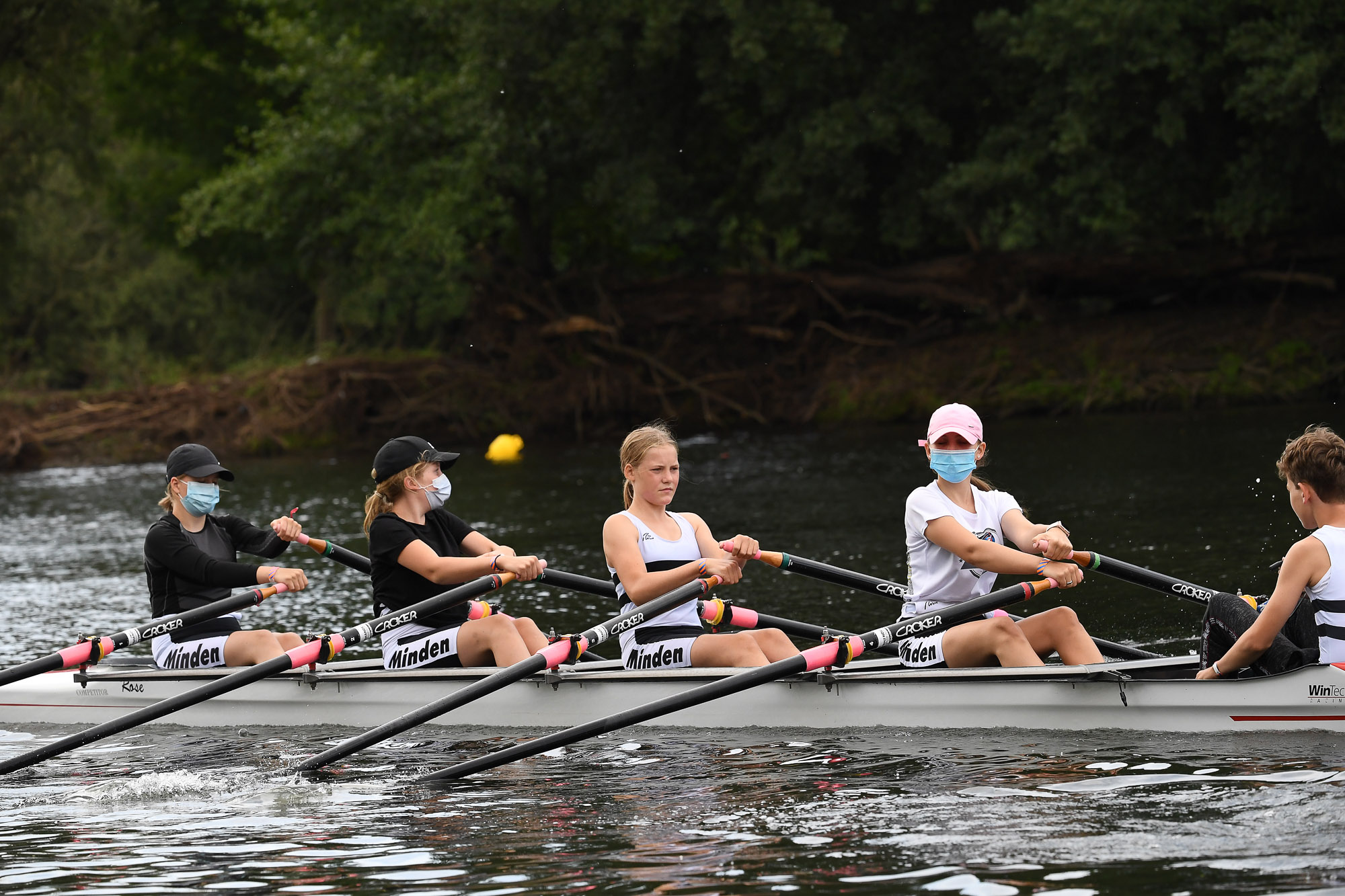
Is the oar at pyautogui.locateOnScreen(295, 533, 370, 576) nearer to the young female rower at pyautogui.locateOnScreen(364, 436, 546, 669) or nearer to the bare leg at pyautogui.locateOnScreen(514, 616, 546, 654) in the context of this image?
the young female rower at pyautogui.locateOnScreen(364, 436, 546, 669)

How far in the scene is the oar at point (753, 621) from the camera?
772cm

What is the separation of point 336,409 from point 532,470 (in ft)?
25.6

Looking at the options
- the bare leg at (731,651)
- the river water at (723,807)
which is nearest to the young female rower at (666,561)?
the bare leg at (731,651)

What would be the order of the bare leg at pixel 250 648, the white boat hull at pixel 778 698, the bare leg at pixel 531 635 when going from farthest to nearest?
the bare leg at pixel 250 648
the bare leg at pixel 531 635
the white boat hull at pixel 778 698

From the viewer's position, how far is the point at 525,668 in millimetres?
7566

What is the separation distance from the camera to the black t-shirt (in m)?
8.33

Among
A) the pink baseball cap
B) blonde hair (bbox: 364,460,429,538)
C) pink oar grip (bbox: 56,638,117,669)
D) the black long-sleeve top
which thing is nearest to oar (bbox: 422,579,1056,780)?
the pink baseball cap

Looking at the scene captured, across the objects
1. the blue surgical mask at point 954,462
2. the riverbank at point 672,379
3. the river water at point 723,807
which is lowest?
the river water at point 723,807

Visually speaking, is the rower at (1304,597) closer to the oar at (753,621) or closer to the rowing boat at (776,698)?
the rowing boat at (776,698)

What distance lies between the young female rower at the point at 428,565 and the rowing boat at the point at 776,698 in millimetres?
213

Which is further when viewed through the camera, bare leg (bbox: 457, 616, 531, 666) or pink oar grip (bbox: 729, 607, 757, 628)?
bare leg (bbox: 457, 616, 531, 666)

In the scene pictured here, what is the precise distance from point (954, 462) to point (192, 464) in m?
4.45

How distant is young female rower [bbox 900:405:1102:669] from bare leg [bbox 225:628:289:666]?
145 inches

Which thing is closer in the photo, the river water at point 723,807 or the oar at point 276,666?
the river water at point 723,807
